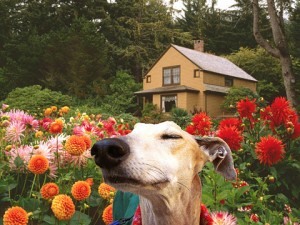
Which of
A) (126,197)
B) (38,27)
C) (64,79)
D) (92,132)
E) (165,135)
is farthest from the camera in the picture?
(38,27)

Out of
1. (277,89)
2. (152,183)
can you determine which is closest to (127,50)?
(277,89)

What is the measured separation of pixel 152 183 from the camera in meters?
1.80

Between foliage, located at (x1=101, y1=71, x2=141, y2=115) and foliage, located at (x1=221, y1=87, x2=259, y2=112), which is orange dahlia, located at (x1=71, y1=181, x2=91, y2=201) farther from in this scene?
foliage, located at (x1=221, y1=87, x2=259, y2=112)

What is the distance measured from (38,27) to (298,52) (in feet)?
67.0

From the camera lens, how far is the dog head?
1650 mm

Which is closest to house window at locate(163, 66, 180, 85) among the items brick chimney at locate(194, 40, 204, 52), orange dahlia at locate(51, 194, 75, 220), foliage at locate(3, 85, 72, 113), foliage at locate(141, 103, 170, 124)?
foliage at locate(141, 103, 170, 124)

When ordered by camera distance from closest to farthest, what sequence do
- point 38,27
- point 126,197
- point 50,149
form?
point 126,197
point 50,149
point 38,27

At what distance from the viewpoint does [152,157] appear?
1.81 m

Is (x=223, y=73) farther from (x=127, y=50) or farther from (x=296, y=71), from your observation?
(x=127, y=50)

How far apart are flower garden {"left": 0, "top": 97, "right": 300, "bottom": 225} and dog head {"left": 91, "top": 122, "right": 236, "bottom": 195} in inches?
12.9

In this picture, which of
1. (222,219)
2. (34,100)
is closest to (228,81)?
(34,100)

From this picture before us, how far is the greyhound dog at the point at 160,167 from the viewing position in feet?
5.46

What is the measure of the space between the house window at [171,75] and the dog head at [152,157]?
102 ft

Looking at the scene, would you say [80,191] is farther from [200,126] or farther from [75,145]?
[200,126]
